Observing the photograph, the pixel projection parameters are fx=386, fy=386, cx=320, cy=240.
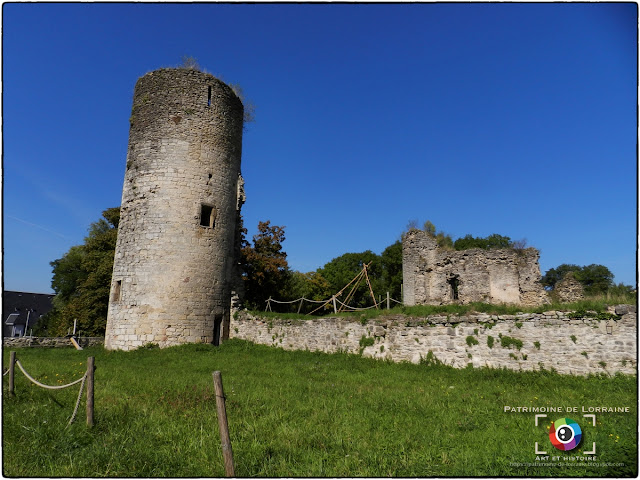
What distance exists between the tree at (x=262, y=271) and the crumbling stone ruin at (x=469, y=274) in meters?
7.06

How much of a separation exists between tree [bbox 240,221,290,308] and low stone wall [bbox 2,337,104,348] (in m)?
7.46

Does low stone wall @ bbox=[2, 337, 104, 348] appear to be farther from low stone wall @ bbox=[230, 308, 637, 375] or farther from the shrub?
the shrub

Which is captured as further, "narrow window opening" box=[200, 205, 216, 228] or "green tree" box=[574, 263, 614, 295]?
"green tree" box=[574, 263, 614, 295]

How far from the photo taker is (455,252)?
1792 centimetres

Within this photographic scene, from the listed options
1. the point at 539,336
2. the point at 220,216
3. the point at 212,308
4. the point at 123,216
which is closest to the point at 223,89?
the point at 220,216

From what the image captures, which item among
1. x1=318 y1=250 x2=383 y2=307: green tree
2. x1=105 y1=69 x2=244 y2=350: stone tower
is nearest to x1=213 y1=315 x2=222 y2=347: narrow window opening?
x1=105 y1=69 x2=244 y2=350: stone tower

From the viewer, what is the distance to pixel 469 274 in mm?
17391

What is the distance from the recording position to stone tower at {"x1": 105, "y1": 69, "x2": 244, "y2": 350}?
48.4ft

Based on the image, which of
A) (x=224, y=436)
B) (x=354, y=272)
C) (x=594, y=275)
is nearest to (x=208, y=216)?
(x=224, y=436)

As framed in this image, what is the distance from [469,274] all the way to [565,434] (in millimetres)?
12880

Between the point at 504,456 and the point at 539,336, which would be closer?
the point at 504,456

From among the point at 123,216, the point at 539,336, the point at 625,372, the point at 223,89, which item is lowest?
the point at 625,372

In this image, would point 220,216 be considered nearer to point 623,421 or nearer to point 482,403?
point 482,403

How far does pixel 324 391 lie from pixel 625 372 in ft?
21.7
